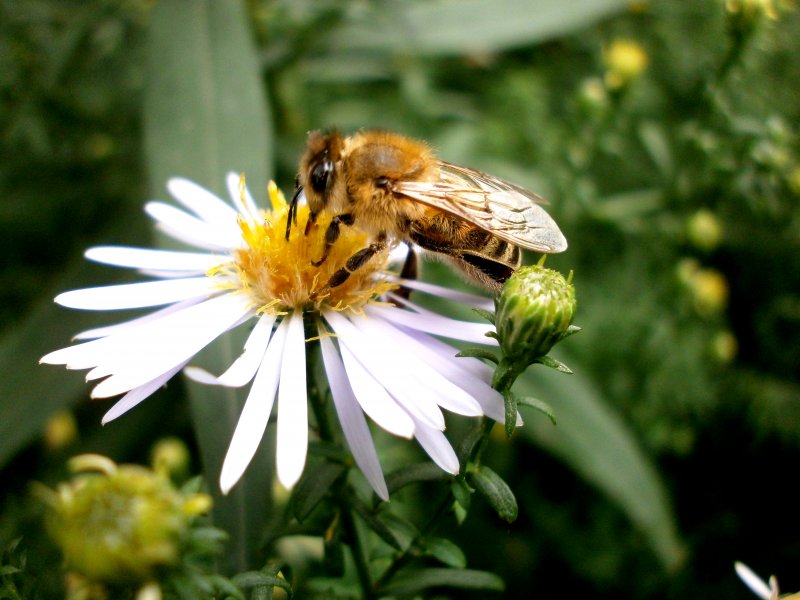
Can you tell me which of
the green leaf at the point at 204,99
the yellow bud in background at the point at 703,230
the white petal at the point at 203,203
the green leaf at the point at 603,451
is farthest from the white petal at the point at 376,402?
the yellow bud in background at the point at 703,230

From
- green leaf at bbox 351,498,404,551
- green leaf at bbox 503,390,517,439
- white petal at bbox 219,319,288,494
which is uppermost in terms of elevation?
green leaf at bbox 503,390,517,439

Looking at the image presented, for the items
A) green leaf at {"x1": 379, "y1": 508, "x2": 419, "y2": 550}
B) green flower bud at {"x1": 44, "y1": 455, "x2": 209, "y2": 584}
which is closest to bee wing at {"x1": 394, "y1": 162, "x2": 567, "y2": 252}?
green leaf at {"x1": 379, "y1": 508, "x2": 419, "y2": 550}

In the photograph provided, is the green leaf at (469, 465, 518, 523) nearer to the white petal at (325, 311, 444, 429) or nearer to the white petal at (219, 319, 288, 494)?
the white petal at (325, 311, 444, 429)

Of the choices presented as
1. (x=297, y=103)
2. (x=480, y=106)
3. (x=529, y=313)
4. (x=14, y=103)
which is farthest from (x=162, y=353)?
(x=480, y=106)

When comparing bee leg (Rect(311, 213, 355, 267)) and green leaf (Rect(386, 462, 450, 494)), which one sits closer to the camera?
green leaf (Rect(386, 462, 450, 494))

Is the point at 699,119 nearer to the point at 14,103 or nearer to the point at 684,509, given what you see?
the point at 684,509
